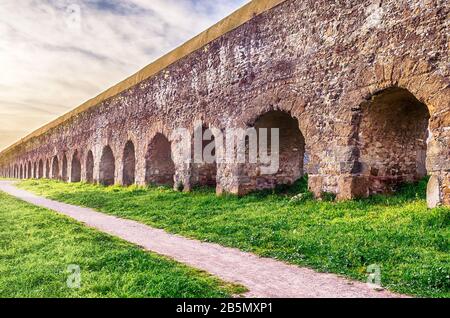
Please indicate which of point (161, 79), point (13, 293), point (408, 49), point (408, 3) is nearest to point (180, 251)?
point (13, 293)

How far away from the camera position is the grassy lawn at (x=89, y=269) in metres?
3.72

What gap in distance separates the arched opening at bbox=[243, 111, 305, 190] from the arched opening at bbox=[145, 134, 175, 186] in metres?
5.45

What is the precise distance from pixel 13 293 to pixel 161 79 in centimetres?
1181

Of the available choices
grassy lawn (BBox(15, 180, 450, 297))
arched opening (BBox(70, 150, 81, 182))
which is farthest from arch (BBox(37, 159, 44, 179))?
grassy lawn (BBox(15, 180, 450, 297))

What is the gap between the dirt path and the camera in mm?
3760

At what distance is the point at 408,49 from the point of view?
7.13 meters

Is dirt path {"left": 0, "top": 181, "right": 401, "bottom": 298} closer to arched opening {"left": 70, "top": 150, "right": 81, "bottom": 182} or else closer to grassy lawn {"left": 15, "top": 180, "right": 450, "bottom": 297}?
grassy lawn {"left": 15, "top": 180, "right": 450, "bottom": 297}

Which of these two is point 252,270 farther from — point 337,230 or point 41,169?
point 41,169

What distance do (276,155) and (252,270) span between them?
6.85 metres

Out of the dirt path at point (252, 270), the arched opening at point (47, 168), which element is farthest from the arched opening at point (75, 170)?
the dirt path at point (252, 270)

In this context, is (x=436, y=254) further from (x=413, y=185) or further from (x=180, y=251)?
(x=413, y=185)

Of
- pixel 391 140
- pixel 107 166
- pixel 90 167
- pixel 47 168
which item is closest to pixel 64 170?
pixel 47 168

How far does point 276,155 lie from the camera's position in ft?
36.7
